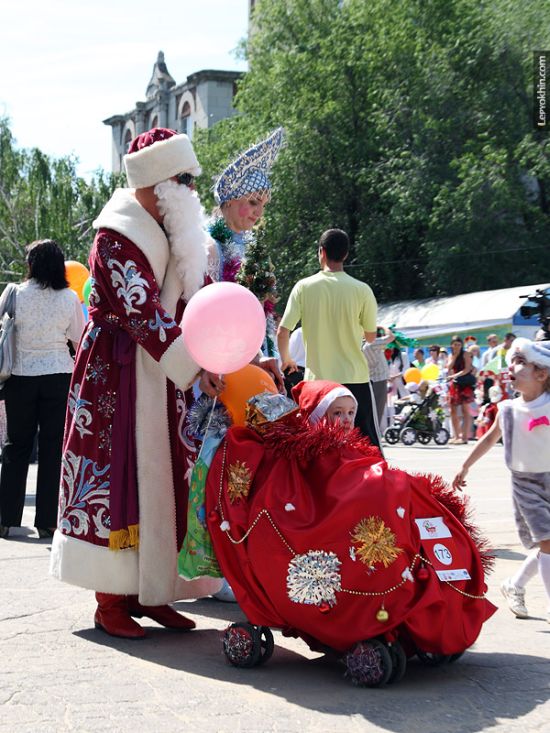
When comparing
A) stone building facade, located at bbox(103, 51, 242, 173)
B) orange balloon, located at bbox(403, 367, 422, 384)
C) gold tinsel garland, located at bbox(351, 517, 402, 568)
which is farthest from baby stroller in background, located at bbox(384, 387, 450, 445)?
stone building facade, located at bbox(103, 51, 242, 173)

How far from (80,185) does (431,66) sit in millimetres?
19422

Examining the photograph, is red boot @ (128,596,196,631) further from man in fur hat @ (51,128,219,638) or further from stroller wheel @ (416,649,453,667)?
stroller wheel @ (416,649,453,667)

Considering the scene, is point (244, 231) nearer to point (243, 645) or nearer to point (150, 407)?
point (150, 407)

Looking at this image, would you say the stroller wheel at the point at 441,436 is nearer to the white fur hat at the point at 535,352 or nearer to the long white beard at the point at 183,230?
the white fur hat at the point at 535,352

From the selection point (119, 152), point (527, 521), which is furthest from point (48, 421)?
point (119, 152)

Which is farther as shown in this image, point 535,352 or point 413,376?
point 413,376

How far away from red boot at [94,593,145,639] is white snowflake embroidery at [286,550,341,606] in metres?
1.05

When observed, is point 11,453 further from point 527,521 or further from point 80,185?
point 80,185

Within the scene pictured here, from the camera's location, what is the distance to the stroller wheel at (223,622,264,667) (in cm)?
402

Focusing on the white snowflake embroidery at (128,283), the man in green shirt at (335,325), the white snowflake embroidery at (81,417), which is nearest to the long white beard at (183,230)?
the white snowflake embroidery at (128,283)

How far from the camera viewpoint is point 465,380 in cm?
1756

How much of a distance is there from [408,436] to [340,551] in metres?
14.4

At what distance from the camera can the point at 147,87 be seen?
207ft

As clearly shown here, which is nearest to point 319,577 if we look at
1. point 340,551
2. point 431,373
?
point 340,551
